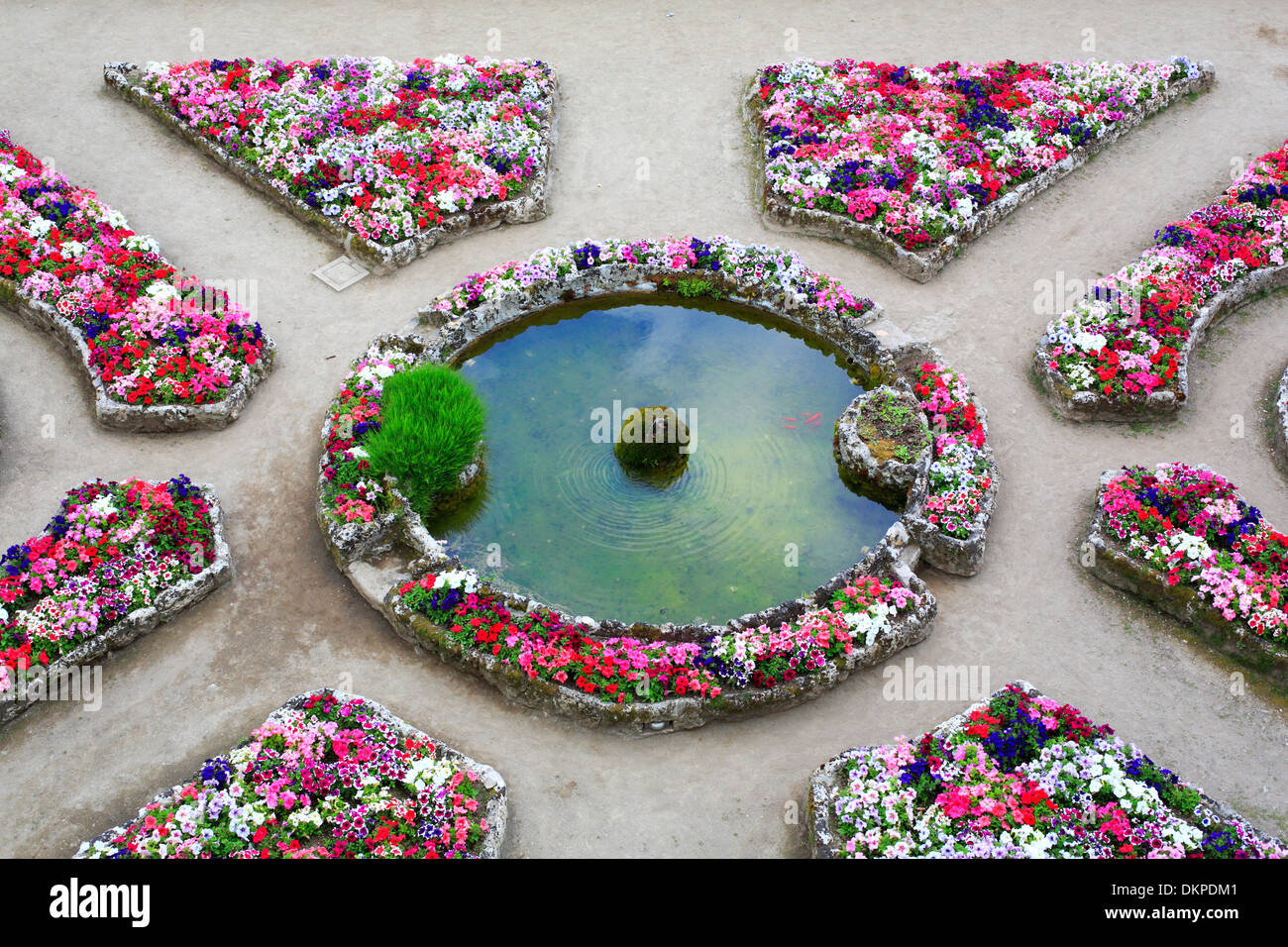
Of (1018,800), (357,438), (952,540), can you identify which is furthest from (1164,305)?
(357,438)

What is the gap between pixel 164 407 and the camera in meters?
15.0

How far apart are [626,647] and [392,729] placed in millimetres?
2673

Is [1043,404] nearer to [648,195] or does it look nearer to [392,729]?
[648,195]

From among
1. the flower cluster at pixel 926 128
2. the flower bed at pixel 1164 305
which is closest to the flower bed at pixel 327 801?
the flower bed at pixel 1164 305

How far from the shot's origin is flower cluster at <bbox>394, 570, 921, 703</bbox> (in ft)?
39.2

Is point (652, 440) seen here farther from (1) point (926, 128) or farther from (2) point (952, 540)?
(1) point (926, 128)

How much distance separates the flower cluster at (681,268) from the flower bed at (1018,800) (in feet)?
24.1

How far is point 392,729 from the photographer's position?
11.6 m

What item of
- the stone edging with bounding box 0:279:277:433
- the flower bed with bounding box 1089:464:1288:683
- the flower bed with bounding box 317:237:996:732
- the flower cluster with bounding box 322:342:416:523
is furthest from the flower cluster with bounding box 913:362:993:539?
the stone edging with bounding box 0:279:277:433

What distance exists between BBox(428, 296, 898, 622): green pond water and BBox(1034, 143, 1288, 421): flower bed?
10.6 feet

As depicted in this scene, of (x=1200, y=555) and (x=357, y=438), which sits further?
(x=357, y=438)

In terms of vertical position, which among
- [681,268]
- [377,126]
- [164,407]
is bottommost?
[164,407]

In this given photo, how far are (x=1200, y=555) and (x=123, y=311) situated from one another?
15.1 m

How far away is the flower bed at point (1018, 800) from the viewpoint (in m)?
10.5
